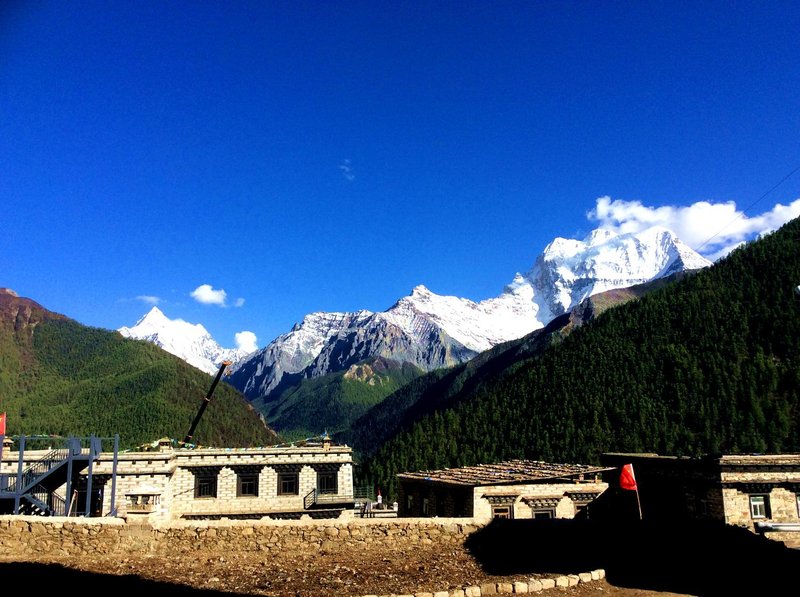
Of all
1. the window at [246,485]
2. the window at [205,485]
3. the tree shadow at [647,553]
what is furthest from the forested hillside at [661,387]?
the tree shadow at [647,553]

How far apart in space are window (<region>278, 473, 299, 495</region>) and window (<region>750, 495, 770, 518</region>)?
101 ft

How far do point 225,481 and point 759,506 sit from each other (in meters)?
34.9

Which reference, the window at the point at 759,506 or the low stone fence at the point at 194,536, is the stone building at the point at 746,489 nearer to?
the window at the point at 759,506

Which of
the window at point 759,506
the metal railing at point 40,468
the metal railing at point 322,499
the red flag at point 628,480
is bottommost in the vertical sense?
the metal railing at point 322,499

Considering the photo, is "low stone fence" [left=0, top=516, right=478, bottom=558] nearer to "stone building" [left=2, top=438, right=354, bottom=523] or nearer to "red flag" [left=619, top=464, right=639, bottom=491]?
"red flag" [left=619, top=464, right=639, bottom=491]

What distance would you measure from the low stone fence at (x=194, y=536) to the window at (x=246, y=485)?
2483cm

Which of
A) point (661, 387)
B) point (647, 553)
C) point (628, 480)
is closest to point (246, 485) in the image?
point (628, 480)

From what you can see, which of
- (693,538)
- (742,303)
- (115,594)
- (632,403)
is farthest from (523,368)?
(115,594)

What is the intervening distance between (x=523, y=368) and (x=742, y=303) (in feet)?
155

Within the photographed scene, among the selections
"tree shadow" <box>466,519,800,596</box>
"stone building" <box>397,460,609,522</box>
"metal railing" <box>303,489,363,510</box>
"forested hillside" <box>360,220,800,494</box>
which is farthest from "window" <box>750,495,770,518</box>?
"forested hillside" <box>360,220,800,494</box>

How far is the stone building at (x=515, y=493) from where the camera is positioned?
114 feet

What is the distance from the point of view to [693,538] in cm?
2219

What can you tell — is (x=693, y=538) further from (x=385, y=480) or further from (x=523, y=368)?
(x=523, y=368)

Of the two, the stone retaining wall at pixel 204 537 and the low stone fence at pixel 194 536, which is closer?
the stone retaining wall at pixel 204 537
